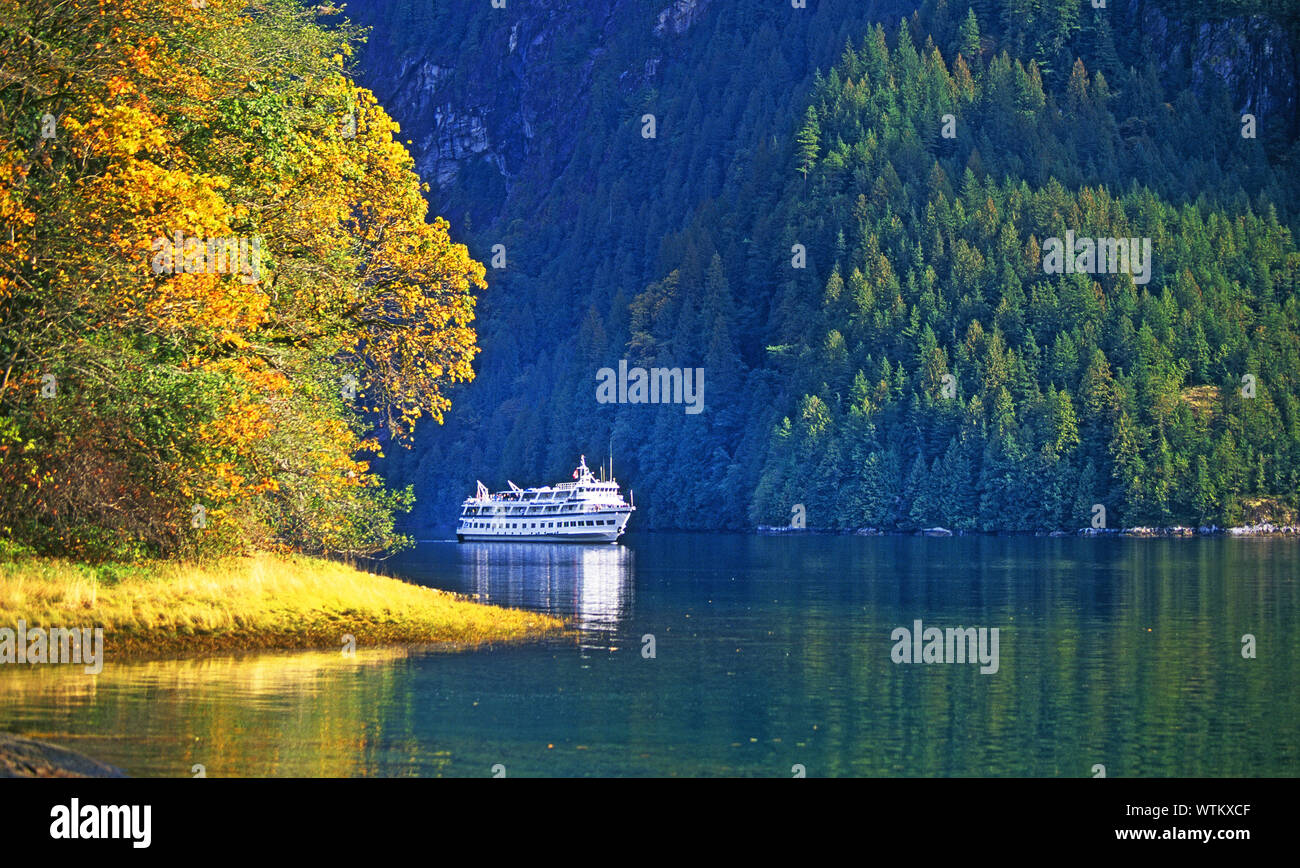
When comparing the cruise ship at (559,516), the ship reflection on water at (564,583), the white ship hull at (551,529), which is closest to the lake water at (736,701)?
the ship reflection on water at (564,583)

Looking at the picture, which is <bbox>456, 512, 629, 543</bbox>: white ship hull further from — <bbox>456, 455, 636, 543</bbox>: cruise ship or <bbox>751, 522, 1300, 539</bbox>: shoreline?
<bbox>751, 522, 1300, 539</bbox>: shoreline

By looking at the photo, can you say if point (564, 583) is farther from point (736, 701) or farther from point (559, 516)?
A: point (559, 516)

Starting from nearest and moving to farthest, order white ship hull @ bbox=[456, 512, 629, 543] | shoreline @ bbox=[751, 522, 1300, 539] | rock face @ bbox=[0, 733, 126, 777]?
1. rock face @ bbox=[0, 733, 126, 777]
2. white ship hull @ bbox=[456, 512, 629, 543]
3. shoreline @ bbox=[751, 522, 1300, 539]

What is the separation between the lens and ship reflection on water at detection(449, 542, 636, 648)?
59.2 m

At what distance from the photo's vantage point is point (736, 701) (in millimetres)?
36875

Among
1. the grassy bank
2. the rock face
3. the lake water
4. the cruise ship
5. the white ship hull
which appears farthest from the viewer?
the cruise ship

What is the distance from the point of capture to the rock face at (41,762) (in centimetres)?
2312

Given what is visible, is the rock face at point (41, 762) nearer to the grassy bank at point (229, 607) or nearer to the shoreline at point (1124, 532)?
the grassy bank at point (229, 607)

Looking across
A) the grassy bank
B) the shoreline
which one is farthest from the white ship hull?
the grassy bank

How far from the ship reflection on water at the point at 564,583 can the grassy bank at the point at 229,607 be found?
217 inches

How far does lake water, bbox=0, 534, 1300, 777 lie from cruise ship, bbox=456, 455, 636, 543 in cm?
9419

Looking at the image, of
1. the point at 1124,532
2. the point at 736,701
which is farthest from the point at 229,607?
the point at 1124,532
